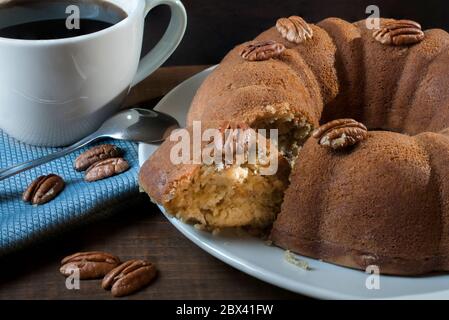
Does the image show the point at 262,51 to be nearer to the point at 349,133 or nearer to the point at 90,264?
the point at 349,133

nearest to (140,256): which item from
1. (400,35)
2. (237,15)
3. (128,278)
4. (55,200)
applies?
(128,278)

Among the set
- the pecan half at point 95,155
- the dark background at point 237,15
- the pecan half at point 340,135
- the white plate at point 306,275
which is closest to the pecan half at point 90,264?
the white plate at point 306,275

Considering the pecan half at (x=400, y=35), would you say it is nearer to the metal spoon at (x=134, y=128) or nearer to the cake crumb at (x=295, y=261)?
the metal spoon at (x=134, y=128)

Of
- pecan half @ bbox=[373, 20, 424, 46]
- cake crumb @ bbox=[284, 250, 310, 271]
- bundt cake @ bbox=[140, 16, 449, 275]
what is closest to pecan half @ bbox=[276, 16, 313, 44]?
bundt cake @ bbox=[140, 16, 449, 275]

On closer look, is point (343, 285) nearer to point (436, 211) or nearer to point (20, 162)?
point (436, 211)

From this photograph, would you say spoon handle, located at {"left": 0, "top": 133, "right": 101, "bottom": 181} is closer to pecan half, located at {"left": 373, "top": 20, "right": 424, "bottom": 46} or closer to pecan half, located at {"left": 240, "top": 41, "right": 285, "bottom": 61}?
pecan half, located at {"left": 240, "top": 41, "right": 285, "bottom": 61}

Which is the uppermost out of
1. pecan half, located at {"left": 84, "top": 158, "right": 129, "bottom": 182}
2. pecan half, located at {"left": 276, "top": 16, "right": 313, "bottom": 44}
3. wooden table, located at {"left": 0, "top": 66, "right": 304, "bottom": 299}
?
pecan half, located at {"left": 276, "top": 16, "right": 313, "bottom": 44}

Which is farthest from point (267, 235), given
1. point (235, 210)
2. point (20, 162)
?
point (20, 162)
